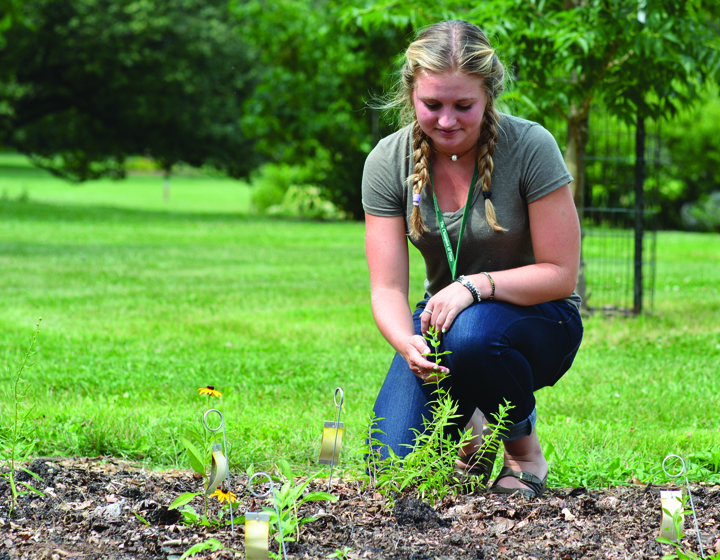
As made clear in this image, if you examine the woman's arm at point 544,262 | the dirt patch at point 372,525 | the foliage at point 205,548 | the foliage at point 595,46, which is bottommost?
the dirt patch at point 372,525

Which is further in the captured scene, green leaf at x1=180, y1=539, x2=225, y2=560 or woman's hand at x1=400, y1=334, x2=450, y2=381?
woman's hand at x1=400, y1=334, x2=450, y2=381

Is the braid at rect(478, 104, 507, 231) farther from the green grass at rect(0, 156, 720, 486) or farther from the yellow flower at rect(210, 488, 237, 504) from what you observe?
the yellow flower at rect(210, 488, 237, 504)

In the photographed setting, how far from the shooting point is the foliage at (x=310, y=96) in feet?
61.6

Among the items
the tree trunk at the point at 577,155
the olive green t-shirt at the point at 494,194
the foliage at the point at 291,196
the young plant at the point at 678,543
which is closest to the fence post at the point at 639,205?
the tree trunk at the point at 577,155

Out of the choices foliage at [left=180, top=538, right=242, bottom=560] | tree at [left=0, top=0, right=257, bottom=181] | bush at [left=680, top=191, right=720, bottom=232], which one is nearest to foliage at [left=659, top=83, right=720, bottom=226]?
bush at [left=680, top=191, right=720, bottom=232]

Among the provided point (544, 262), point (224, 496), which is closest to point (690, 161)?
point (544, 262)

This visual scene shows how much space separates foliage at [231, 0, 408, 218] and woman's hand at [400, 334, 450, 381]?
16.2m

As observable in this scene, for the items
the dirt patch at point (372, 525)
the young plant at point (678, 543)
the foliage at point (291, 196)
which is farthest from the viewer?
the foliage at point (291, 196)

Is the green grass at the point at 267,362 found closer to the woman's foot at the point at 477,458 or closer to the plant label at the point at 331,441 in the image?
the plant label at the point at 331,441

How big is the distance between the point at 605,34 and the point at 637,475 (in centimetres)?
333

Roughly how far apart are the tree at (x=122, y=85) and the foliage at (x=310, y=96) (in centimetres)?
232

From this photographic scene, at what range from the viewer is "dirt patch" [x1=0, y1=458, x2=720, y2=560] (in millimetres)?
2018

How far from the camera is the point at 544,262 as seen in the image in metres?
2.46

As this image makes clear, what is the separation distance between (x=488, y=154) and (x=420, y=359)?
0.69 m
